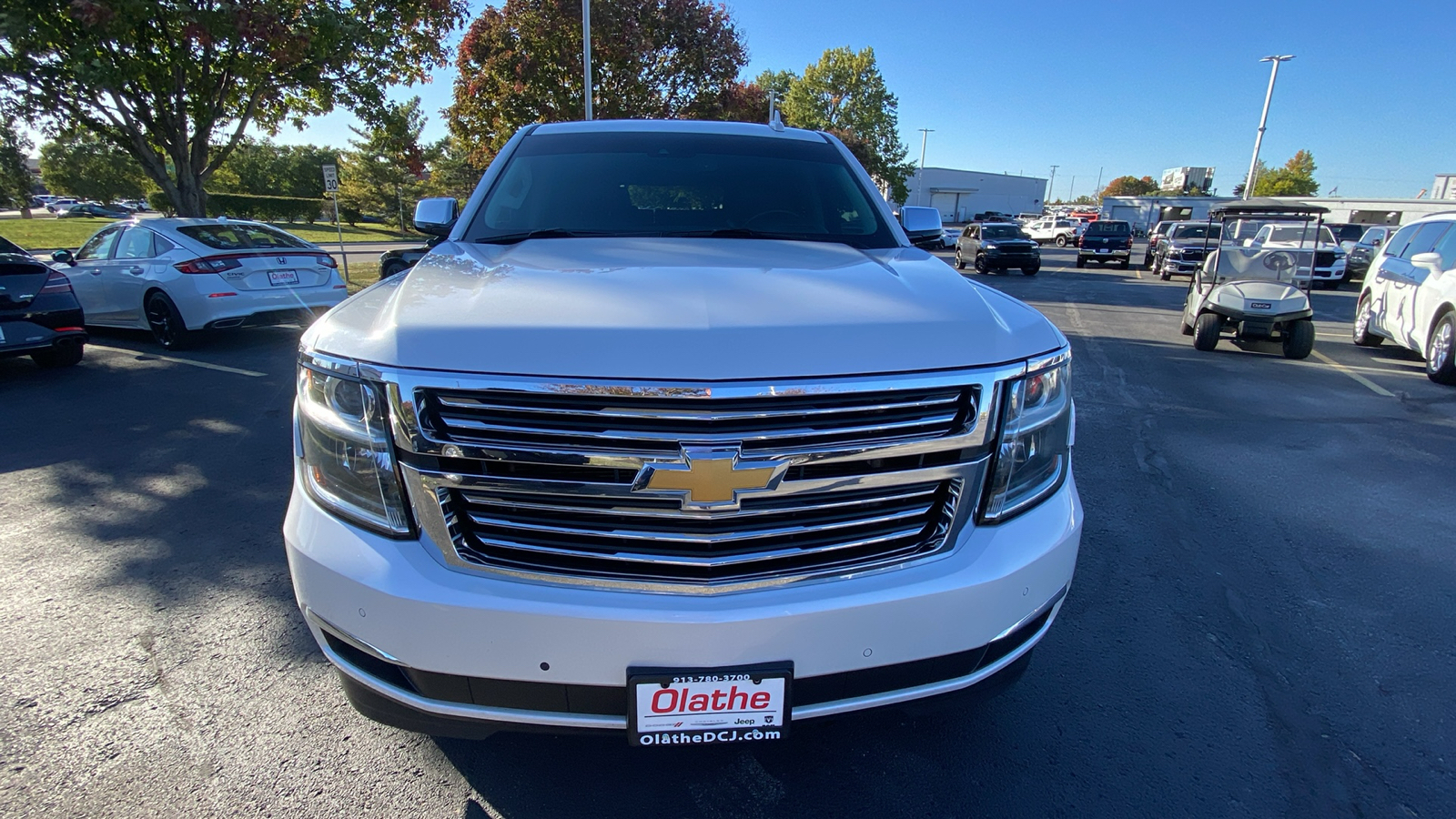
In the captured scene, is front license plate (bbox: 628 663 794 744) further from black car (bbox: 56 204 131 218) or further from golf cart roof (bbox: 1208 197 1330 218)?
black car (bbox: 56 204 131 218)

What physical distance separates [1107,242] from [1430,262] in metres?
18.8

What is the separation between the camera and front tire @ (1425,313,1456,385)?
25.3 ft

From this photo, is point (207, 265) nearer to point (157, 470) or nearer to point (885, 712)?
point (157, 470)

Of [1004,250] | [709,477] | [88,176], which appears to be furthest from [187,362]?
[88,176]

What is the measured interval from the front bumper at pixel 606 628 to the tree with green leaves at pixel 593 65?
61.3 ft

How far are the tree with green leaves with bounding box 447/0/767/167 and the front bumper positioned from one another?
1869 cm

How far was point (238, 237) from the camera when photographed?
28.1ft

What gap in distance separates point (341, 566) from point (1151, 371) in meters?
8.71

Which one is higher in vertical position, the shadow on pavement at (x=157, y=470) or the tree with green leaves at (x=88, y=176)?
the tree with green leaves at (x=88, y=176)

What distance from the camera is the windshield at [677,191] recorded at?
114 inches

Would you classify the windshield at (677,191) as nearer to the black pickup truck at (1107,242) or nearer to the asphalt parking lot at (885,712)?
the asphalt parking lot at (885,712)

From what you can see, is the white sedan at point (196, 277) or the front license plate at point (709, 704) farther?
the white sedan at point (196, 277)

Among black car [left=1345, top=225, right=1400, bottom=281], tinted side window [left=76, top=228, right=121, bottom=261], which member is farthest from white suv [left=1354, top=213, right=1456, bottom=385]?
tinted side window [left=76, top=228, right=121, bottom=261]

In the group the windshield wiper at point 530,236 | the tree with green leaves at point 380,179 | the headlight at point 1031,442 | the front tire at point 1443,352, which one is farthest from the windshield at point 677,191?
the tree with green leaves at point 380,179
